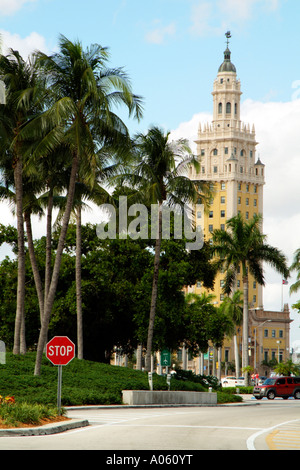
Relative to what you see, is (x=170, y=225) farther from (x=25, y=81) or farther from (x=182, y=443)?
(x=182, y=443)

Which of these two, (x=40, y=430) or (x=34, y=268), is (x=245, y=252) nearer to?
(x=34, y=268)

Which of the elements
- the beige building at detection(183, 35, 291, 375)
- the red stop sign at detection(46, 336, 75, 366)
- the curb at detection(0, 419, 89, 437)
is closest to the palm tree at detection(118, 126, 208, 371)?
the red stop sign at detection(46, 336, 75, 366)

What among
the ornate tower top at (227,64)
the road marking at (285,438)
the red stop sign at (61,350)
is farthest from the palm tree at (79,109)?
the ornate tower top at (227,64)

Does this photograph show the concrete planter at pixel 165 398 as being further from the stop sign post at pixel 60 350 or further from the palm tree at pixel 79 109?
the stop sign post at pixel 60 350

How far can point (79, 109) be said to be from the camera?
30.3 meters

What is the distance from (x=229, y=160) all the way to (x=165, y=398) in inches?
4578

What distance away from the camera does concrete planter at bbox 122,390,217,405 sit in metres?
31.4

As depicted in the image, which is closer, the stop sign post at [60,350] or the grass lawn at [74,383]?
the stop sign post at [60,350]

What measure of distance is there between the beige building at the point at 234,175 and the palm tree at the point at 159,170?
10387 cm

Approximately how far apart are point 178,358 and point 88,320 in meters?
99.2

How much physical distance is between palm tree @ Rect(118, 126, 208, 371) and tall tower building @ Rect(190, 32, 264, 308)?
345 ft

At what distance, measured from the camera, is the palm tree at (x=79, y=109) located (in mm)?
29578

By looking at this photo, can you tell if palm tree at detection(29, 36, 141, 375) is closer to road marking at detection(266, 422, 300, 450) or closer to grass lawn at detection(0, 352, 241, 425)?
grass lawn at detection(0, 352, 241, 425)

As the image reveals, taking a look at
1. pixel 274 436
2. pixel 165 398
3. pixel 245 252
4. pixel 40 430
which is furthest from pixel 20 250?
pixel 245 252
